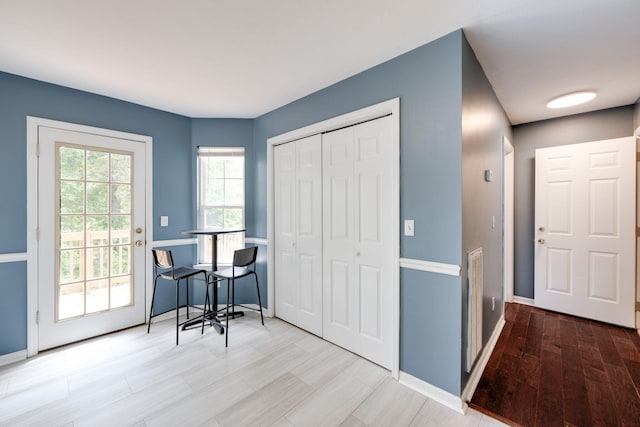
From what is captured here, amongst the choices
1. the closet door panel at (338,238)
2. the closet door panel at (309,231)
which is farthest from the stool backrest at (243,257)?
the closet door panel at (338,238)

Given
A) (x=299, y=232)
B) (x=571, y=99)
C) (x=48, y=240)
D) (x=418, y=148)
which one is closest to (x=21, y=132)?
(x=48, y=240)

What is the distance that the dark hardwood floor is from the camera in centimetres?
167

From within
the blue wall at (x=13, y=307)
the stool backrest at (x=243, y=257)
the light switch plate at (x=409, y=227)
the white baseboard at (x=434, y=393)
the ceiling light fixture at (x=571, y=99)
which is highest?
the ceiling light fixture at (x=571, y=99)

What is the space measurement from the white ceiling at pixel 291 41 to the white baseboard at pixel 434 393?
2.43m

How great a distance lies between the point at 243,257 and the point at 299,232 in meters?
0.67

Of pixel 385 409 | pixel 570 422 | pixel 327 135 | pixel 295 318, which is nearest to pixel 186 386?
pixel 295 318

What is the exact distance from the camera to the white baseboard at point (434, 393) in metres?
1.70

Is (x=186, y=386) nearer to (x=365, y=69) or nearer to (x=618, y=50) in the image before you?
(x=365, y=69)

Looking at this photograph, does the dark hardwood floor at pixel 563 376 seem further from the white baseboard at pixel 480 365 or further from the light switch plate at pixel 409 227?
the light switch plate at pixel 409 227

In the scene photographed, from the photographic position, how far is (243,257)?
2812 mm

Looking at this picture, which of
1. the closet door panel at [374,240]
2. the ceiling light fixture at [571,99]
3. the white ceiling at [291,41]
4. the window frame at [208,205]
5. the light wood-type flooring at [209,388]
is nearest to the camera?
the white ceiling at [291,41]

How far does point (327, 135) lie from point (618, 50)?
2.28 meters

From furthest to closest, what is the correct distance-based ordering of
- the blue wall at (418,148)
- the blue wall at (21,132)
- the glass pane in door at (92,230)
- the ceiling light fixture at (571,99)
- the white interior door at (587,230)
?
the white interior door at (587,230) < the ceiling light fixture at (571,99) < the glass pane in door at (92,230) < the blue wall at (21,132) < the blue wall at (418,148)

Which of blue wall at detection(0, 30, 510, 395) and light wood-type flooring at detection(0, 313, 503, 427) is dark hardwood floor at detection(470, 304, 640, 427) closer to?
light wood-type flooring at detection(0, 313, 503, 427)
